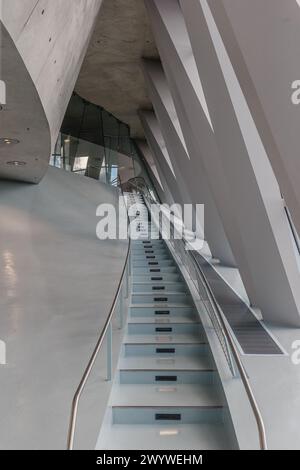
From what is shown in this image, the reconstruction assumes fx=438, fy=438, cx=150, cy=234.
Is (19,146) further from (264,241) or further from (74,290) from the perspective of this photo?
(264,241)

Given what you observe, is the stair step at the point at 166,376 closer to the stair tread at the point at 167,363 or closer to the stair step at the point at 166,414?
the stair tread at the point at 167,363

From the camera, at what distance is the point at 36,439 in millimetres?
3875

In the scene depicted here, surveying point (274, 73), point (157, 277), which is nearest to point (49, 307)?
point (157, 277)

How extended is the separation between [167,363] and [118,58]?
17.4 metres

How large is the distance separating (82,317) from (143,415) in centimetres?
285

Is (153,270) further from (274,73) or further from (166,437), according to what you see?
A: (274,73)

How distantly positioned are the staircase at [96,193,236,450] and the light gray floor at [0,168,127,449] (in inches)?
13.5

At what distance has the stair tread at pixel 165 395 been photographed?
4.81 meters

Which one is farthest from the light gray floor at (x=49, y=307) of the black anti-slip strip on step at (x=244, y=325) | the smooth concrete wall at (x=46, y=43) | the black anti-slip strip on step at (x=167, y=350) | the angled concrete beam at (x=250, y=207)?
the smooth concrete wall at (x=46, y=43)

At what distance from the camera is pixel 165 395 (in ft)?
16.5

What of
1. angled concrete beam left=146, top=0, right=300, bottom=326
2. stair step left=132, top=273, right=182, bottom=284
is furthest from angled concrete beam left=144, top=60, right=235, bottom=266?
angled concrete beam left=146, top=0, right=300, bottom=326

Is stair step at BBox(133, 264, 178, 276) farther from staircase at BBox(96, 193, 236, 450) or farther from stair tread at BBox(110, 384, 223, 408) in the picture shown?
stair tread at BBox(110, 384, 223, 408)

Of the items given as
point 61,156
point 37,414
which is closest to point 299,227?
point 37,414

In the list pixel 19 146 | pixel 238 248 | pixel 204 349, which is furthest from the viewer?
pixel 19 146
